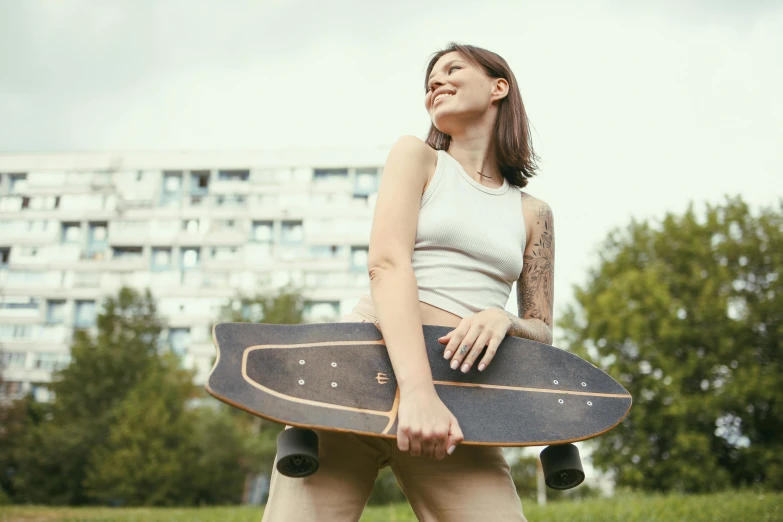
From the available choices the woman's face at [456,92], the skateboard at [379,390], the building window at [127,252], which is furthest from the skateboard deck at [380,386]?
the building window at [127,252]

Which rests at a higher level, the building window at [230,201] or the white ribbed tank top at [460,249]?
the building window at [230,201]

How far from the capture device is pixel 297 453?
1.56m

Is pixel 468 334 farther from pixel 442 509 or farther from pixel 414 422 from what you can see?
pixel 442 509

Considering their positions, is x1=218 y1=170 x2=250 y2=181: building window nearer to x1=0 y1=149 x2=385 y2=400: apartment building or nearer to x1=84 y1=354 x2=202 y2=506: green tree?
x1=0 y1=149 x2=385 y2=400: apartment building

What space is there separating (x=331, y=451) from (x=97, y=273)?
57.0 meters

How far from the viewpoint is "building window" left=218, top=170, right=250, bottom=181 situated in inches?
2165

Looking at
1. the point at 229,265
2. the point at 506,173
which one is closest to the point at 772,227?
the point at 506,173

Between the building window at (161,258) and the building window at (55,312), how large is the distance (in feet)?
26.6

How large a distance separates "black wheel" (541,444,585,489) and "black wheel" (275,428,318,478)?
0.68 metres

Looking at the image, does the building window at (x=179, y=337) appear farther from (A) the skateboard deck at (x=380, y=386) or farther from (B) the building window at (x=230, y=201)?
(A) the skateboard deck at (x=380, y=386)

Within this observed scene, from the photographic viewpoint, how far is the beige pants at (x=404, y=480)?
1.69 m

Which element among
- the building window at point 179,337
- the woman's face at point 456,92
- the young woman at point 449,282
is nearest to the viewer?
the young woman at point 449,282

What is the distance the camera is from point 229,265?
52688 millimetres

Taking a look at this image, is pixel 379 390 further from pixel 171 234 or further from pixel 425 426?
pixel 171 234
